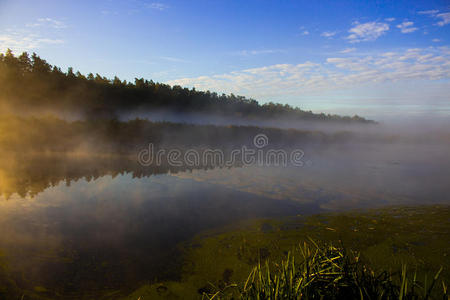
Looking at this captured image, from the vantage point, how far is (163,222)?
267 inches

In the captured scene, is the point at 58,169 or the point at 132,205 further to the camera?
the point at 58,169

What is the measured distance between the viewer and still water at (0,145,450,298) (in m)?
4.53

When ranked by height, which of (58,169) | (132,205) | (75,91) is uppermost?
(75,91)

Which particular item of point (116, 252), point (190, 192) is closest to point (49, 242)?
point (116, 252)

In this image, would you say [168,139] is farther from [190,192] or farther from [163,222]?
[163,222]

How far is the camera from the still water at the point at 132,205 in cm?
453

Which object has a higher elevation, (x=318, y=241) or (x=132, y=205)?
(x=318, y=241)

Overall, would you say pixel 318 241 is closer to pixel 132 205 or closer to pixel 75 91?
pixel 132 205

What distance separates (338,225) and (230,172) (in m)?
8.39

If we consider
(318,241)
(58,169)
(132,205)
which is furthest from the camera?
(58,169)

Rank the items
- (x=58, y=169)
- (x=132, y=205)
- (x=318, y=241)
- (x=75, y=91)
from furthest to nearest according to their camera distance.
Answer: (x=75, y=91) < (x=58, y=169) < (x=132, y=205) < (x=318, y=241)

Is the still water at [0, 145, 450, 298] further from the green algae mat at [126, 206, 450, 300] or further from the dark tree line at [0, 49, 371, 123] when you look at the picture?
the dark tree line at [0, 49, 371, 123]

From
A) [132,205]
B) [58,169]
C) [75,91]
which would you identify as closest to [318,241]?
[132,205]

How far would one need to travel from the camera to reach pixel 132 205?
8.12m
